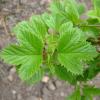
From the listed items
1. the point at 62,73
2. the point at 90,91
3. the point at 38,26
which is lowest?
the point at 90,91

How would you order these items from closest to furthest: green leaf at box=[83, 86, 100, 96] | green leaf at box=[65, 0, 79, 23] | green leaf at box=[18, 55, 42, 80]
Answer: green leaf at box=[18, 55, 42, 80]
green leaf at box=[65, 0, 79, 23]
green leaf at box=[83, 86, 100, 96]

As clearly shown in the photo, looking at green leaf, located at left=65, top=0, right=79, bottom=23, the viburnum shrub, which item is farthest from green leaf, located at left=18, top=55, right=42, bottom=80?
green leaf, located at left=65, top=0, right=79, bottom=23

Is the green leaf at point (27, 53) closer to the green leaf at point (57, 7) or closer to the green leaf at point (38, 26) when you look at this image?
the green leaf at point (38, 26)

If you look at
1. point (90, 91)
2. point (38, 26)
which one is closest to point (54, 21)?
point (38, 26)

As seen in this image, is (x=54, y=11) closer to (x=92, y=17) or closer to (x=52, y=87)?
(x=92, y=17)

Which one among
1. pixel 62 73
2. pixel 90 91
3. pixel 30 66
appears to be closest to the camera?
pixel 30 66

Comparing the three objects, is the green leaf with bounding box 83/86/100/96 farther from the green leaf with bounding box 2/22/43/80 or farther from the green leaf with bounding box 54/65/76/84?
the green leaf with bounding box 2/22/43/80

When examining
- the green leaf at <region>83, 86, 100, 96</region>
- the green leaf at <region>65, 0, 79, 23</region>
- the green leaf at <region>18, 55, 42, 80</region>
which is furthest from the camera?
the green leaf at <region>83, 86, 100, 96</region>

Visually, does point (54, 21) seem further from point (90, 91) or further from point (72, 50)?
point (90, 91)

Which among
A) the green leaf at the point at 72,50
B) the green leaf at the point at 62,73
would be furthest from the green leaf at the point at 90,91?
the green leaf at the point at 72,50

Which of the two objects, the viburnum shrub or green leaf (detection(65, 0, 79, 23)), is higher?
green leaf (detection(65, 0, 79, 23))
